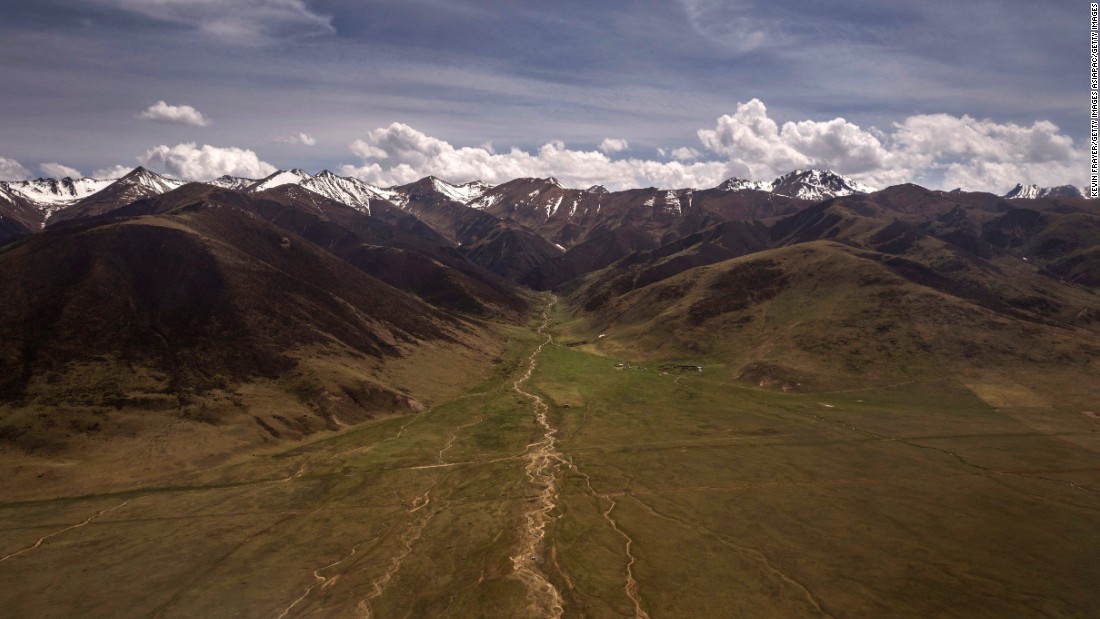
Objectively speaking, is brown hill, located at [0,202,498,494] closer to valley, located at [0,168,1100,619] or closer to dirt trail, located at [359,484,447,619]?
valley, located at [0,168,1100,619]

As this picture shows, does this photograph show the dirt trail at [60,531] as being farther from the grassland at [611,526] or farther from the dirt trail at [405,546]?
the dirt trail at [405,546]

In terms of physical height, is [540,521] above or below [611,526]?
below

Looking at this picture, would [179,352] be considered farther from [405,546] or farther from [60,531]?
[405,546]

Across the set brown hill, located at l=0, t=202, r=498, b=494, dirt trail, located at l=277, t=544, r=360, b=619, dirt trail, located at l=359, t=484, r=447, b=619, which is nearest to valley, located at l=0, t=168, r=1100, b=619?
dirt trail, located at l=277, t=544, r=360, b=619

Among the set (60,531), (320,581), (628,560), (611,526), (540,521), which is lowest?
(60,531)

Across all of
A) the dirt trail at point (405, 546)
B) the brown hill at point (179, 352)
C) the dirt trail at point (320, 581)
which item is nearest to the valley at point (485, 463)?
the dirt trail at point (320, 581)

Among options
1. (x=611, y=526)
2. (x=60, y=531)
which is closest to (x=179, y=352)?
(x=60, y=531)
